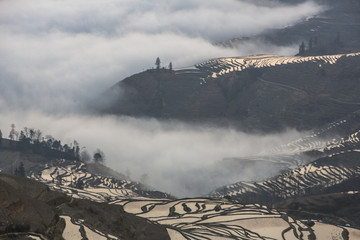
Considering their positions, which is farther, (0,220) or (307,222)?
(307,222)

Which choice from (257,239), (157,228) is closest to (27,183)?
(157,228)

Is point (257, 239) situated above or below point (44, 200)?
below

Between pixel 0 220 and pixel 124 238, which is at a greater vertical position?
pixel 0 220

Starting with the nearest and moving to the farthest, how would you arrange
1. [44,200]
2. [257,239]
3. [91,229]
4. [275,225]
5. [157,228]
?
[91,229] < [44,200] < [157,228] < [257,239] < [275,225]

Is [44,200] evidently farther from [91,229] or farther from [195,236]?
[195,236]

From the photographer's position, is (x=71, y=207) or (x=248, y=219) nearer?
(x=71, y=207)

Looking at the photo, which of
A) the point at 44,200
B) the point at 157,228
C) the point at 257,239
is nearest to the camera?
the point at 44,200

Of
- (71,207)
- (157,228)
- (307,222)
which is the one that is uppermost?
(71,207)

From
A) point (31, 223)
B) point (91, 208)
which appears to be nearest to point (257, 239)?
point (91, 208)

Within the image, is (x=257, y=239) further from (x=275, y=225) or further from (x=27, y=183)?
(x=27, y=183)
